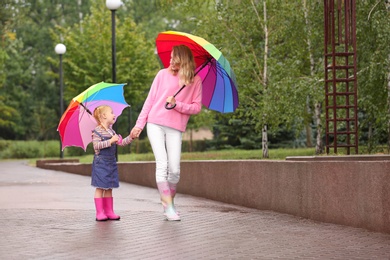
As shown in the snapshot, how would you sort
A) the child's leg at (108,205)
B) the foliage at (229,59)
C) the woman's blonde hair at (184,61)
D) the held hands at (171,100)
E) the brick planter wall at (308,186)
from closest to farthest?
the brick planter wall at (308,186), the held hands at (171,100), the woman's blonde hair at (184,61), the child's leg at (108,205), the foliage at (229,59)

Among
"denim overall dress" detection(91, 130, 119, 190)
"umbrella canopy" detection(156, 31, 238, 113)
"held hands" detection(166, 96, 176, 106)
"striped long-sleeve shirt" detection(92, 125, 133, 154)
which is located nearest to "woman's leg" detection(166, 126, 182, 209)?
"held hands" detection(166, 96, 176, 106)

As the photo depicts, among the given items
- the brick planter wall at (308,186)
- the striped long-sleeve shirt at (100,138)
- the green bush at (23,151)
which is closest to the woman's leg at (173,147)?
the striped long-sleeve shirt at (100,138)

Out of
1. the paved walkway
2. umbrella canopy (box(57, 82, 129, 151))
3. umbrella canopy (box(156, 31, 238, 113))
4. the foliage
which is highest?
the foliage

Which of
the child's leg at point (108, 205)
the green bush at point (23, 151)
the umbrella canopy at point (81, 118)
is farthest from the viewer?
the green bush at point (23, 151)

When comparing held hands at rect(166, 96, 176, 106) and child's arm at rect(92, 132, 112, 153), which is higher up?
held hands at rect(166, 96, 176, 106)

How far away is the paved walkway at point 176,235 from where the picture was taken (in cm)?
757

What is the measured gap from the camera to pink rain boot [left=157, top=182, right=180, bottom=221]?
32.7ft

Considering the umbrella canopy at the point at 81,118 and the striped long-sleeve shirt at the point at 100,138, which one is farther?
the umbrella canopy at the point at 81,118

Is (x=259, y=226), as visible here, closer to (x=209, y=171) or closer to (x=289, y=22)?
(x=209, y=171)

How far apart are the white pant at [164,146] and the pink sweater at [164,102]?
81 mm

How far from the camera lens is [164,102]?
9859 mm

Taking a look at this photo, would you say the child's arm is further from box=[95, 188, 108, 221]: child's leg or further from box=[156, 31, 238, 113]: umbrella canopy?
box=[156, 31, 238, 113]: umbrella canopy

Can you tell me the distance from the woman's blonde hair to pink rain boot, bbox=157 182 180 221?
3.71ft

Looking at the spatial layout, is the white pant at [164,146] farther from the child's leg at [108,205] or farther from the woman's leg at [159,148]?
the child's leg at [108,205]
